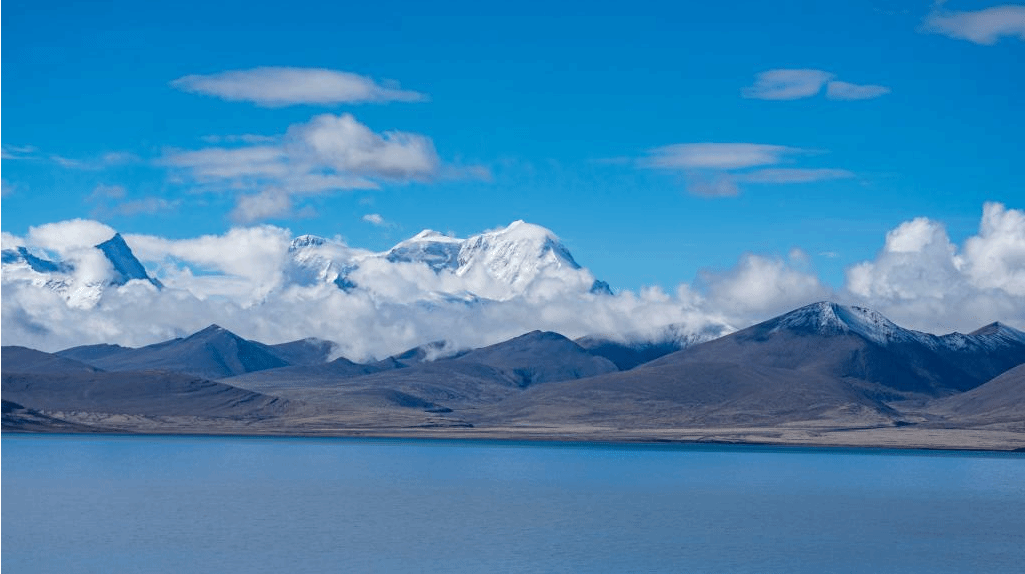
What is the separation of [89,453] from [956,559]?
466ft

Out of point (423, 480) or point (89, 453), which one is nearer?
point (423, 480)

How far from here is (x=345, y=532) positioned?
87.9 m

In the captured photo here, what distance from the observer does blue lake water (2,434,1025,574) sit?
249ft

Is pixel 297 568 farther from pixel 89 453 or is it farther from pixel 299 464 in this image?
pixel 89 453

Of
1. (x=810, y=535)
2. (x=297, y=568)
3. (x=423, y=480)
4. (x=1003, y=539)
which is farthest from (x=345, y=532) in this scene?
(x=423, y=480)

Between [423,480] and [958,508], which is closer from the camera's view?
[958,508]

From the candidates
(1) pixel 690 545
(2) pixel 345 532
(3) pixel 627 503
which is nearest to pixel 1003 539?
(1) pixel 690 545

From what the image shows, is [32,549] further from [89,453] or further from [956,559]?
[89,453]

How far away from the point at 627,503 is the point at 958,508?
2913cm

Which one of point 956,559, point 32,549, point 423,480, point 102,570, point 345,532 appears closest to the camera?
point 102,570

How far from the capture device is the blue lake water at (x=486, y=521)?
2985 inches

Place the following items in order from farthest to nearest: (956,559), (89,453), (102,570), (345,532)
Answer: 1. (89,453)
2. (345,532)
3. (956,559)
4. (102,570)

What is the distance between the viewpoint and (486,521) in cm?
9675

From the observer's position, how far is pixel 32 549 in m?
75.0
